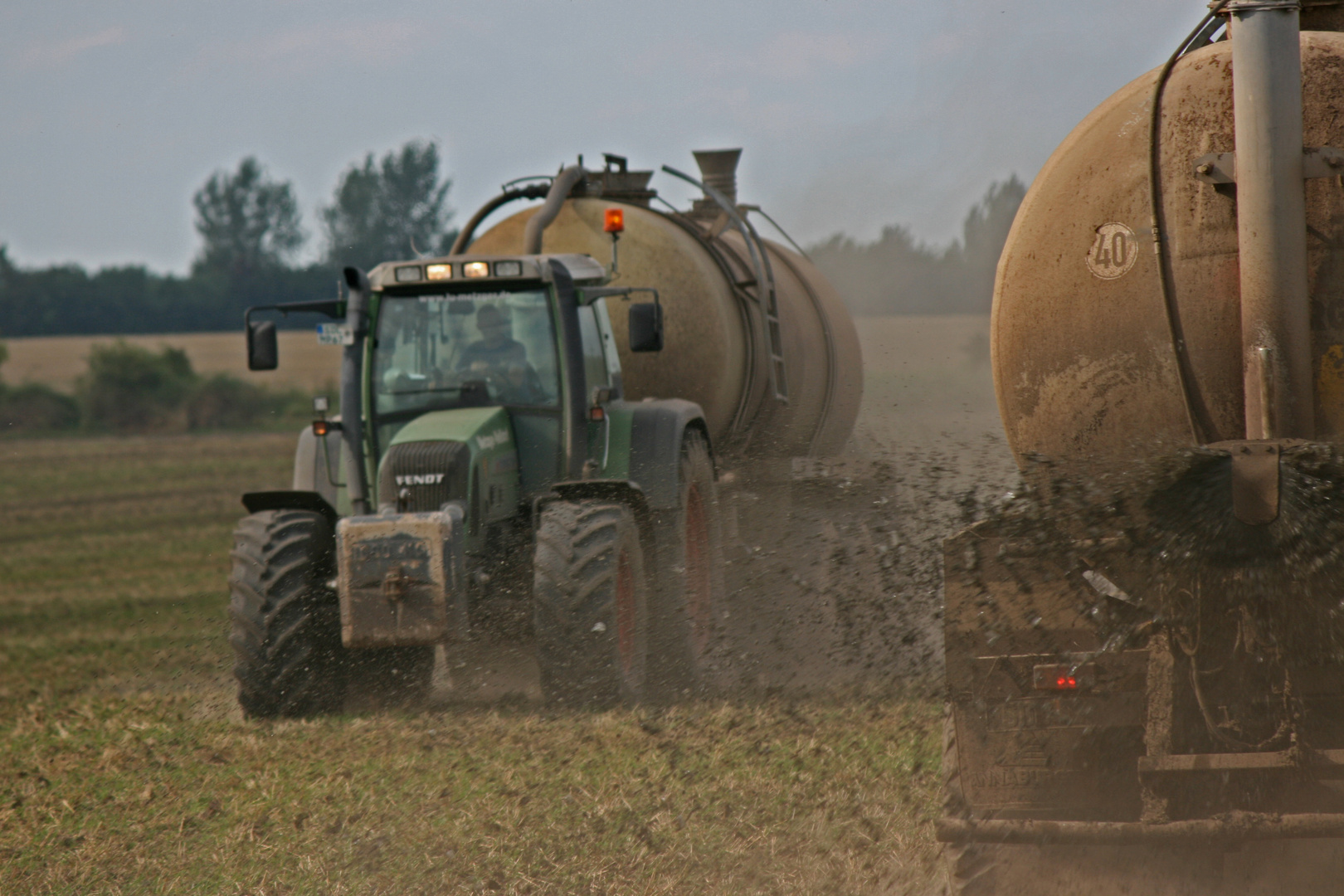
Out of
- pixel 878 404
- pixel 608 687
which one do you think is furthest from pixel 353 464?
pixel 878 404

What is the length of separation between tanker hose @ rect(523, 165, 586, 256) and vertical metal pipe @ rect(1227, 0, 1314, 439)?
4.74 metres

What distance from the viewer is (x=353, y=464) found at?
6836 mm

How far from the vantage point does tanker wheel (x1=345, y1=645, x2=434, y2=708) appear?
6.85 m

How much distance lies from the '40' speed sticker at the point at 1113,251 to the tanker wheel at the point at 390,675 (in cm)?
398

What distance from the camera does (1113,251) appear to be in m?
4.13

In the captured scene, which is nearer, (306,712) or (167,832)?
(167,832)

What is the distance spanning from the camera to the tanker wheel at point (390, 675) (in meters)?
6.85

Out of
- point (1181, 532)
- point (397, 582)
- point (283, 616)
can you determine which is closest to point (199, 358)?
point (283, 616)

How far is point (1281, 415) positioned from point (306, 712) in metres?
4.62

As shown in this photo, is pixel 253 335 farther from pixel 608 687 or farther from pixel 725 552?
pixel 725 552

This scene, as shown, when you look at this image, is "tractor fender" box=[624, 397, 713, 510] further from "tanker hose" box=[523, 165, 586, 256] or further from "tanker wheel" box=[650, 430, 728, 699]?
"tanker hose" box=[523, 165, 586, 256]

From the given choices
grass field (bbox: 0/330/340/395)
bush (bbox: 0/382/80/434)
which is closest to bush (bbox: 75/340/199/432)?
bush (bbox: 0/382/80/434)

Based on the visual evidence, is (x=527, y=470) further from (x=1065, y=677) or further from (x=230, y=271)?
(x=230, y=271)

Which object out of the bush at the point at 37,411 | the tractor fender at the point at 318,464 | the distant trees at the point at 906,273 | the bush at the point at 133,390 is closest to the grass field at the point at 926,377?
the distant trees at the point at 906,273
